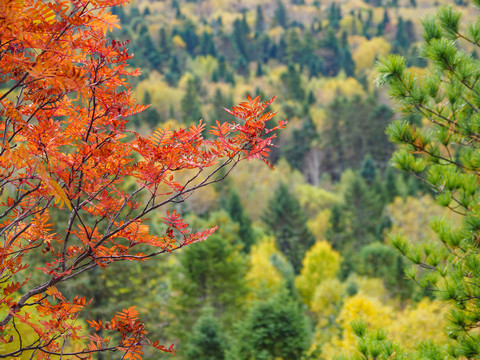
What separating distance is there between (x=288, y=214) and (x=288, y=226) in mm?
1148

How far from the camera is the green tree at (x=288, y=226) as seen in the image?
110 feet

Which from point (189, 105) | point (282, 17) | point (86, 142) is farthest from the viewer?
point (282, 17)

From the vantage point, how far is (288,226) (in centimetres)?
3447

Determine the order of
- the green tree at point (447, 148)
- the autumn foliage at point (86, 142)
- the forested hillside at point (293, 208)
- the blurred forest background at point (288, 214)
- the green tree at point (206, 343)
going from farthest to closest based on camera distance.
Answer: the forested hillside at point (293, 208)
the blurred forest background at point (288, 214)
the green tree at point (206, 343)
the green tree at point (447, 148)
the autumn foliage at point (86, 142)

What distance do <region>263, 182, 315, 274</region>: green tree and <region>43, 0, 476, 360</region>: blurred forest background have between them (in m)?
0.11

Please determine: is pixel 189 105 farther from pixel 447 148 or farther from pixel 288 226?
pixel 447 148

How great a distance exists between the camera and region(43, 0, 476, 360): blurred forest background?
12.2 metres

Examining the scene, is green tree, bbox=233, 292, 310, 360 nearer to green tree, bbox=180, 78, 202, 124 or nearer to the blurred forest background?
the blurred forest background

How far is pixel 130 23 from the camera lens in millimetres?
95500

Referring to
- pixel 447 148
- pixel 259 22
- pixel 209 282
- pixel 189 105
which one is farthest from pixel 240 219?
pixel 259 22

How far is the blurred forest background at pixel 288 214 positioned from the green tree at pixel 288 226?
0.35 feet

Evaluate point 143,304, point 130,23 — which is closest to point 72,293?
point 143,304

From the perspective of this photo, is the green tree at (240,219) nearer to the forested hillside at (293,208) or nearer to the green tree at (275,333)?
the forested hillside at (293,208)

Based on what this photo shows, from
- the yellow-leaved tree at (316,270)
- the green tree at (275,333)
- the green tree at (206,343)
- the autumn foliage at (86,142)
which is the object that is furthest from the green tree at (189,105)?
the autumn foliage at (86,142)
